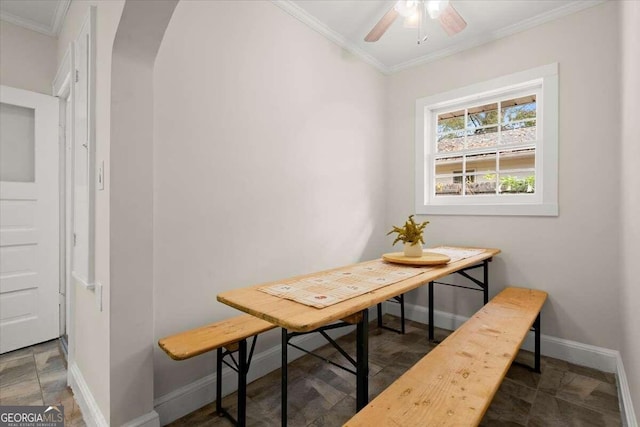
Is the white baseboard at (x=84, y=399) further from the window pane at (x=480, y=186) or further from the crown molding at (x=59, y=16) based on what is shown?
the window pane at (x=480, y=186)

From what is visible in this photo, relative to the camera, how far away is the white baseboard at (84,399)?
1.64 meters

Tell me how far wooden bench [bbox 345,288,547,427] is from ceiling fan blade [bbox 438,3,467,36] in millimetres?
2009

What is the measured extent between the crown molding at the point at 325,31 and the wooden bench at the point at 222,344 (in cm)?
238

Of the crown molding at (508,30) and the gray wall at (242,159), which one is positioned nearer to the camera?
the gray wall at (242,159)

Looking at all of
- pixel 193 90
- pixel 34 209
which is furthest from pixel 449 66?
pixel 34 209

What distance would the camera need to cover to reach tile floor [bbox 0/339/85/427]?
1985mm

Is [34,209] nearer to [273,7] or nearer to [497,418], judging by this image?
[273,7]

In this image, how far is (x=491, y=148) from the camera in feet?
9.93

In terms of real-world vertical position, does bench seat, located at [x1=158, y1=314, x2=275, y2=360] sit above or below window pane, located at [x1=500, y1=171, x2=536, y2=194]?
below

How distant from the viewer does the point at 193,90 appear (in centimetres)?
192

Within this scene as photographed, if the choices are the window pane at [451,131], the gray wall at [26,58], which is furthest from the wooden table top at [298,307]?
the gray wall at [26,58]

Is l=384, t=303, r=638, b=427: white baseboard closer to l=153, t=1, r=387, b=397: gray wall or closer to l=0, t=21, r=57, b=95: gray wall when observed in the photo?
l=153, t=1, r=387, b=397: gray wall

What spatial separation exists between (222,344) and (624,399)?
235 centimetres

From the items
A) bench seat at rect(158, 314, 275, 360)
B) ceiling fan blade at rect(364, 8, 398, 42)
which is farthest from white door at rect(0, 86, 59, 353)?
ceiling fan blade at rect(364, 8, 398, 42)
